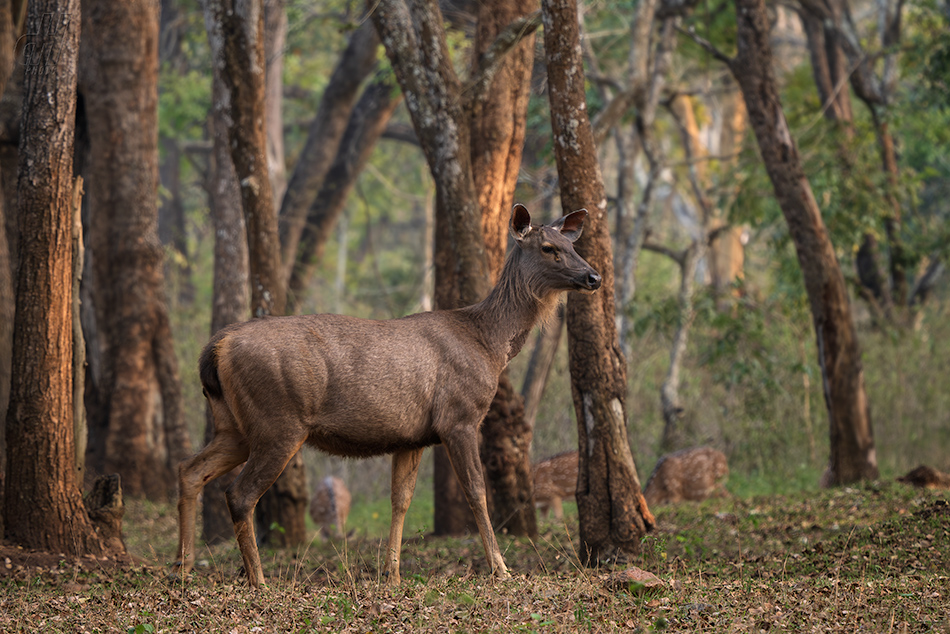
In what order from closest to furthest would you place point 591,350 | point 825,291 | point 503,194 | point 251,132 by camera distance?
point 591,350 < point 251,132 < point 503,194 < point 825,291

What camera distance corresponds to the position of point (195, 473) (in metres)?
7.27

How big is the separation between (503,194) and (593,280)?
3499mm

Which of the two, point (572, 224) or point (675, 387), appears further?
point (675, 387)

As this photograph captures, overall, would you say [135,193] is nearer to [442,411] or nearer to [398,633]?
[442,411]

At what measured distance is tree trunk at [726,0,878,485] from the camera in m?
12.2

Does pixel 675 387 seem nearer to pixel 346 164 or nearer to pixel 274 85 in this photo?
pixel 346 164

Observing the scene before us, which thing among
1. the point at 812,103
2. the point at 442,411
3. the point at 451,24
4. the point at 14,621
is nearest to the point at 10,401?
the point at 14,621

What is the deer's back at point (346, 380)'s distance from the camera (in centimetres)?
675

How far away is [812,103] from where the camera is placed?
19.5 meters

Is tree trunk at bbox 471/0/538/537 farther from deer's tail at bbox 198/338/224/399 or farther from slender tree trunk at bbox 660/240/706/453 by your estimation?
slender tree trunk at bbox 660/240/706/453

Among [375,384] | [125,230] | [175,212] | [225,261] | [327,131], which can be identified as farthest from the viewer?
[175,212]

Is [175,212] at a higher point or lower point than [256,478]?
higher

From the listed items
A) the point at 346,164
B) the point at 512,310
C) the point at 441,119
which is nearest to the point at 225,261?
the point at 441,119

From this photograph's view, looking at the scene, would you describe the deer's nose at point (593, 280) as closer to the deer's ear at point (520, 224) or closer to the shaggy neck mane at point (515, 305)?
the shaggy neck mane at point (515, 305)
